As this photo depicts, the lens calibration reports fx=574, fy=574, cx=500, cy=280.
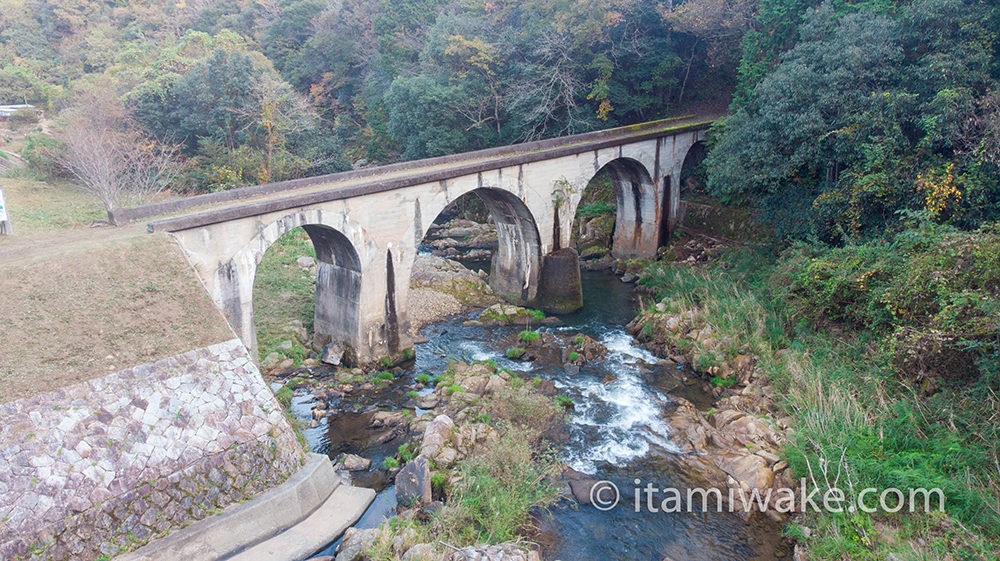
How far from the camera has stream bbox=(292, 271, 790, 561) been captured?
35.4ft

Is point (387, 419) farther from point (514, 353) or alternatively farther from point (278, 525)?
point (514, 353)

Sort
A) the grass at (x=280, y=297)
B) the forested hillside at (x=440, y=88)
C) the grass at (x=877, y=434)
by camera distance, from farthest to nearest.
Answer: the forested hillside at (x=440, y=88), the grass at (x=280, y=297), the grass at (x=877, y=434)

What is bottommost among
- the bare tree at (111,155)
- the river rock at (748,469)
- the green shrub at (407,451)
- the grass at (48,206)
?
the river rock at (748,469)

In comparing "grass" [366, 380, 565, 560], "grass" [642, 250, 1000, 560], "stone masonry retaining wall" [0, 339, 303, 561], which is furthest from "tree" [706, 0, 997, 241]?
"stone masonry retaining wall" [0, 339, 303, 561]

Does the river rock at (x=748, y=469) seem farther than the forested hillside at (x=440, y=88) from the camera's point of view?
No

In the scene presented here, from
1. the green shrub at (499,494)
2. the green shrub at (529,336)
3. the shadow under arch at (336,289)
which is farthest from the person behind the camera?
the green shrub at (529,336)

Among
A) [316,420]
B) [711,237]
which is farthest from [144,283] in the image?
[711,237]

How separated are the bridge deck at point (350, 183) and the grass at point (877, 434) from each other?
1063 cm

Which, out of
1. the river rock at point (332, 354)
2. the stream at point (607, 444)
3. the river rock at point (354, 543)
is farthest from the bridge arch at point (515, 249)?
the river rock at point (354, 543)

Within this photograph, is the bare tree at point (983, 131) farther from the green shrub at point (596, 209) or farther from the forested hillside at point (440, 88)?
→ the green shrub at point (596, 209)

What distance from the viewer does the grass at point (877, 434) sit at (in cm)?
962

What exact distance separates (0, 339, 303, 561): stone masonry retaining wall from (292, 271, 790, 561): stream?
7.70ft

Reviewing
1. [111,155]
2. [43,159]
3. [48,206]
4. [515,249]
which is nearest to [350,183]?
[515,249]

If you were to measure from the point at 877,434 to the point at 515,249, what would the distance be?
15.5 metres
